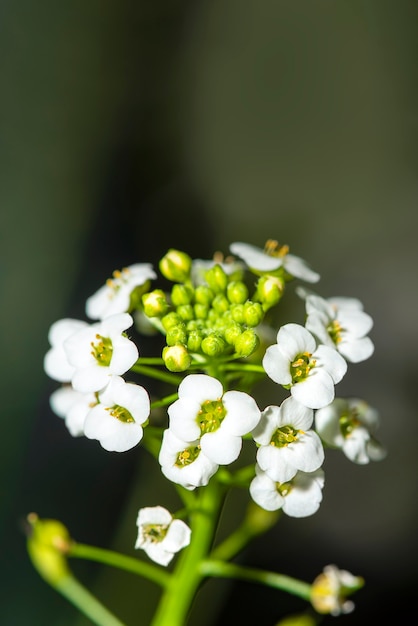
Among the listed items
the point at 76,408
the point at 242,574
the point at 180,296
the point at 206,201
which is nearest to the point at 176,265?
the point at 180,296

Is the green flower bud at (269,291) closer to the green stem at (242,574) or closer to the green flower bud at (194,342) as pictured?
the green flower bud at (194,342)

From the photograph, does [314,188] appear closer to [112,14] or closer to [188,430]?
[112,14]

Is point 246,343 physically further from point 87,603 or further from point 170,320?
point 87,603

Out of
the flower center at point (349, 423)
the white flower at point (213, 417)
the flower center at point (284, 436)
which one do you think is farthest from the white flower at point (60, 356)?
the flower center at point (349, 423)

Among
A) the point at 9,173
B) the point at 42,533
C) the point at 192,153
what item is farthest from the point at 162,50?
the point at 42,533

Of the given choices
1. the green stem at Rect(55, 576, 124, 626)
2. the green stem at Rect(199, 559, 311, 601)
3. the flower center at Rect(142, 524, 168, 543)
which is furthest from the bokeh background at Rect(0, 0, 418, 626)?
the flower center at Rect(142, 524, 168, 543)

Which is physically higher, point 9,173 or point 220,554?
point 9,173
